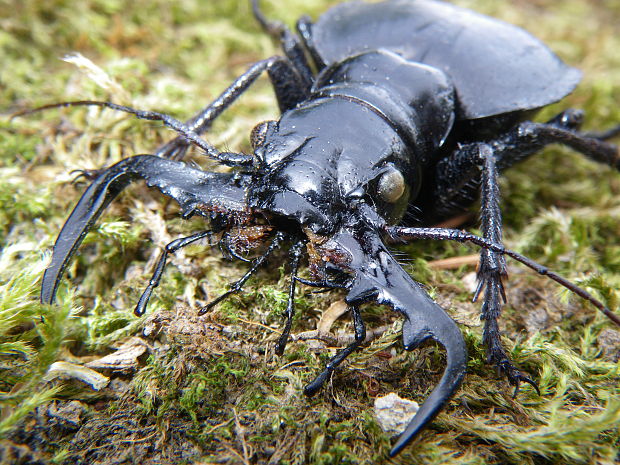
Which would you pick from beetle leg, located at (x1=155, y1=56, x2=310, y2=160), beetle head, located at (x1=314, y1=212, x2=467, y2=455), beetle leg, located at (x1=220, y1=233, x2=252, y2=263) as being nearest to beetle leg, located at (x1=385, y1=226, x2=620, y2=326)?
beetle head, located at (x1=314, y1=212, x2=467, y2=455)

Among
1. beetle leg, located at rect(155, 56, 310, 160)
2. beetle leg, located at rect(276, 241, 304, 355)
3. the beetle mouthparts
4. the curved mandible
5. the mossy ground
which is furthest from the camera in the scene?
beetle leg, located at rect(155, 56, 310, 160)

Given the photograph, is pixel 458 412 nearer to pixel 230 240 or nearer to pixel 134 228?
pixel 230 240

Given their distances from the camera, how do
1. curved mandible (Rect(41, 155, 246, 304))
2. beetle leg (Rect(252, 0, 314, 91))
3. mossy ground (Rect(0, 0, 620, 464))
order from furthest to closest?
1. beetle leg (Rect(252, 0, 314, 91))
2. curved mandible (Rect(41, 155, 246, 304))
3. mossy ground (Rect(0, 0, 620, 464))

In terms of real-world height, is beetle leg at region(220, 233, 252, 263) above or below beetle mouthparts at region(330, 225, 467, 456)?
above

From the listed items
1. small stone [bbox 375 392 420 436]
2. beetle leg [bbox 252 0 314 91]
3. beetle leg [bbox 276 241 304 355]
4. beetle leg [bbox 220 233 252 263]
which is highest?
beetle leg [bbox 252 0 314 91]

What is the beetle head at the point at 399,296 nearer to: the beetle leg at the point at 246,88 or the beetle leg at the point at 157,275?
the beetle leg at the point at 157,275

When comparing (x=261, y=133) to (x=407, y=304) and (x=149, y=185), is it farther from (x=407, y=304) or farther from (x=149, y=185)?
(x=407, y=304)

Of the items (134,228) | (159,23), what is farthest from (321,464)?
(159,23)

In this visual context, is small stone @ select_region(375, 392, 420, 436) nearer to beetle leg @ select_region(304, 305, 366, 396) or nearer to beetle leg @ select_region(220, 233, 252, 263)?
beetle leg @ select_region(304, 305, 366, 396)
